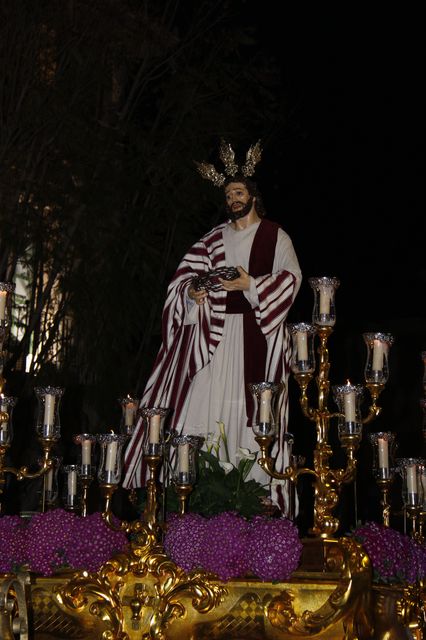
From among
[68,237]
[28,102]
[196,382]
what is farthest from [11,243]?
[196,382]

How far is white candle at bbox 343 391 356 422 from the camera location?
14.6 ft

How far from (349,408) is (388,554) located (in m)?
0.56

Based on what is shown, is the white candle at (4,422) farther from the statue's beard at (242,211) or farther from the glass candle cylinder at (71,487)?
the statue's beard at (242,211)

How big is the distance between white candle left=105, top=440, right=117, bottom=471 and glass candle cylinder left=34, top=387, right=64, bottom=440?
0.24 m

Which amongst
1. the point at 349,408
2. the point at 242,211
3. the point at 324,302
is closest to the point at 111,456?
the point at 349,408

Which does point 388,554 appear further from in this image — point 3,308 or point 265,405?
point 3,308

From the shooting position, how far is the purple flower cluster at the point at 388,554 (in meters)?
4.28

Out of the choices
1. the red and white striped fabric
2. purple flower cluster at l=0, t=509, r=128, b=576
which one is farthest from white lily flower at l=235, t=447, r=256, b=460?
purple flower cluster at l=0, t=509, r=128, b=576

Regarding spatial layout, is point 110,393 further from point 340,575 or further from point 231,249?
point 340,575

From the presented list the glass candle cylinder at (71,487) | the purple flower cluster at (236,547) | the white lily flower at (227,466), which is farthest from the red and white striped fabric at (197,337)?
the purple flower cluster at (236,547)

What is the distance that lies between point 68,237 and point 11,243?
525mm

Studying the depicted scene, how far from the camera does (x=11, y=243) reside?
8.94 m

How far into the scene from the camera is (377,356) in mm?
4633

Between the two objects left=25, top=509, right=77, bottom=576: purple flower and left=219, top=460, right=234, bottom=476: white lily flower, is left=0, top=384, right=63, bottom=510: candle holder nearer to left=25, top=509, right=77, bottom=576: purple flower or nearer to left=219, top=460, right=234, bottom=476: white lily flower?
left=25, top=509, right=77, bottom=576: purple flower
